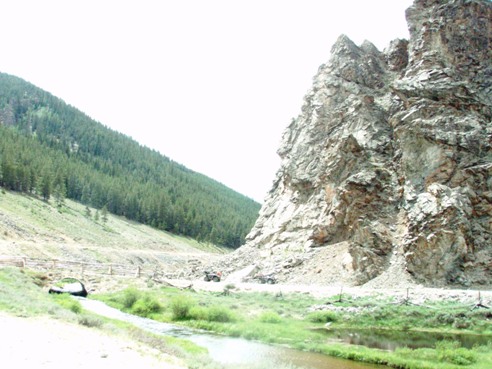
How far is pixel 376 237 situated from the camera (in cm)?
4850

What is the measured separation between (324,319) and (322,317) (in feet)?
0.67

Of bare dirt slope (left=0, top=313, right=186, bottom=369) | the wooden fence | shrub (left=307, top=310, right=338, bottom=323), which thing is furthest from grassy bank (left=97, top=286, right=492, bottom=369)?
bare dirt slope (left=0, top=313, right=186, bottom=369)

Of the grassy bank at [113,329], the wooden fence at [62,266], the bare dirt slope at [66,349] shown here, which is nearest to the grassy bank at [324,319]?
the grassy bank at [113,329]

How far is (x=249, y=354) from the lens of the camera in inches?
892

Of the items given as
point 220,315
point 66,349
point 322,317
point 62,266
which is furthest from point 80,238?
point 66,349

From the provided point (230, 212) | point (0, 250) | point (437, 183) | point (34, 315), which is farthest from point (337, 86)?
point (230, 212)

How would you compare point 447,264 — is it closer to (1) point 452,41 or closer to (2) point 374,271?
(2) point 374,271

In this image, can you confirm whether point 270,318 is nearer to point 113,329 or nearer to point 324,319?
point 324,319

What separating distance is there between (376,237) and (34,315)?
1473 inches

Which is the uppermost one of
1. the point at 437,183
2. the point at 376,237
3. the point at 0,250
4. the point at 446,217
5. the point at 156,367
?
the point at 437,183

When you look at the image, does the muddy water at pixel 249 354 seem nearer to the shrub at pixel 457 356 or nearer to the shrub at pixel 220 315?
the shrub at pixel 220 315

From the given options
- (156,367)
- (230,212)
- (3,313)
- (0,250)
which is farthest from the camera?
(230,212)

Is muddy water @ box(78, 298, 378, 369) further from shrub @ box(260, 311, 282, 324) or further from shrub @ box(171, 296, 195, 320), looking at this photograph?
shrub @ box(260, 311, 282, 324)

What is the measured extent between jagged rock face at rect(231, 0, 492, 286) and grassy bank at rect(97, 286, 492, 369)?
10717 mm
